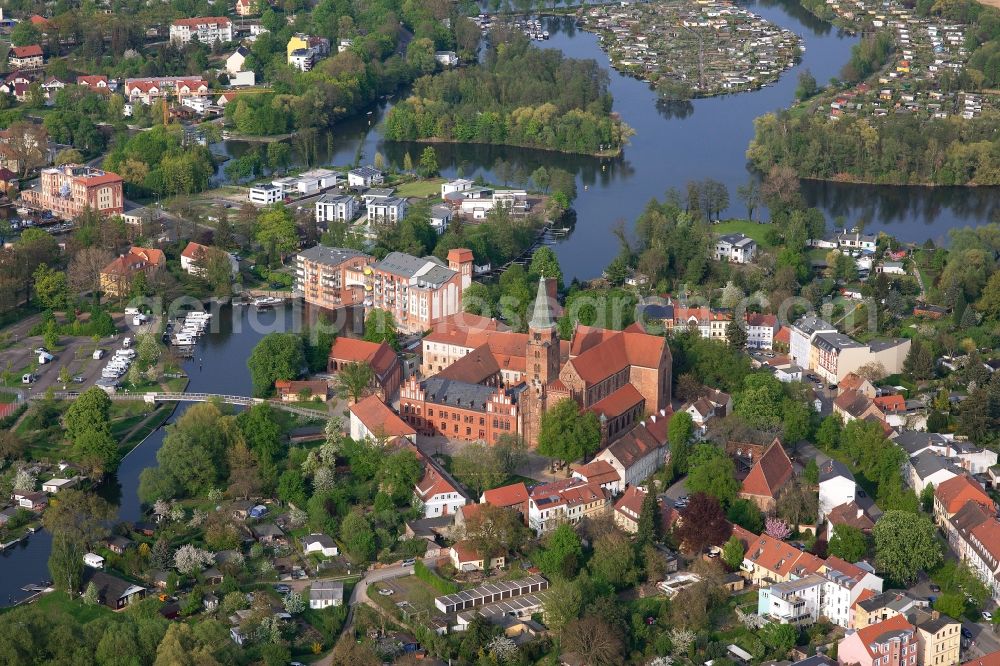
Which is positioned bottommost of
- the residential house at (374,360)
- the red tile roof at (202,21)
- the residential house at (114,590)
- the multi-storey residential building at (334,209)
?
the red tile roof at (202,21)

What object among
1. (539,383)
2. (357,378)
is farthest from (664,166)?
(539,383)

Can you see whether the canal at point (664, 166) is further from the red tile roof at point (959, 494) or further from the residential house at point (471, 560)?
the residential house at point (471, 560)

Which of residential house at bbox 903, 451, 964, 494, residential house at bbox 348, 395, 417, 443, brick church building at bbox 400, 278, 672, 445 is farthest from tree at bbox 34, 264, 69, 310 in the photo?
residential house at bbox 903, 451, 964, 494

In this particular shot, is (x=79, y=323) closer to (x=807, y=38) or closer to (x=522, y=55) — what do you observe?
(x=522, y=55)

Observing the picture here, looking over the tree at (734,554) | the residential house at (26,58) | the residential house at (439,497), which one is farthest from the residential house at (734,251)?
the residential house at (26,58)

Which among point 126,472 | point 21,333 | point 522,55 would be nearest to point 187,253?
point 21,333

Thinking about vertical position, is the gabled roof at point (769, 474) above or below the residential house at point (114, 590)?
above

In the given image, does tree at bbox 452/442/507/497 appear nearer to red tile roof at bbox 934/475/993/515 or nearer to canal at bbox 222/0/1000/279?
red tile roof at bbox 934/475/993/515
